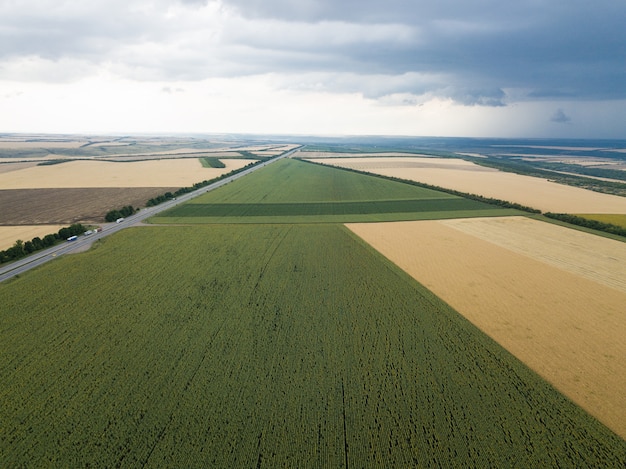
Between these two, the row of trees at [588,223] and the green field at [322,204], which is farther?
the green field at [322,204]

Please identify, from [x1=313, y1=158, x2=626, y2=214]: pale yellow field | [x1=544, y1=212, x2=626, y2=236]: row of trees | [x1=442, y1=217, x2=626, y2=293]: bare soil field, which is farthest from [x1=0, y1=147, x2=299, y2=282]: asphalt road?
[x1=313, y1=158, x2=626, y2=214]: pale yellow field

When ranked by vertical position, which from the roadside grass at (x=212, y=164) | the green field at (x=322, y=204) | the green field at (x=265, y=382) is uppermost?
the roadside grass at (x=212, y=164)

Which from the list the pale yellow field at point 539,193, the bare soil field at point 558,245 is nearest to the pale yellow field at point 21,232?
the bare soil field at point 558,245

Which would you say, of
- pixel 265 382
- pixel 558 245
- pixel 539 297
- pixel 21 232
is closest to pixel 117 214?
pixel 21 232

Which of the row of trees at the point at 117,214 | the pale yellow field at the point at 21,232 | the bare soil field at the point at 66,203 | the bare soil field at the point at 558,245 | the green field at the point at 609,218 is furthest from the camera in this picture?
the bare soil field at the point at 66,203

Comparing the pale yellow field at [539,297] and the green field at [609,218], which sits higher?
the green field at [609,218]

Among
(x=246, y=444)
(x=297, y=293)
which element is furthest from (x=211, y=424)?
(x=297, y=293)

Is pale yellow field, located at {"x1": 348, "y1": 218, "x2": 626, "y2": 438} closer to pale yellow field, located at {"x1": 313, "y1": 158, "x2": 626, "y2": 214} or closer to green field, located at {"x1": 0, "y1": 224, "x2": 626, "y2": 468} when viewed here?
green field, located at {"x1": 0, "y1": 224, "x2": 626, "y2": 468}

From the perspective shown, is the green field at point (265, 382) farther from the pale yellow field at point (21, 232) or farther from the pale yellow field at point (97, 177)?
the pale yellow field at point (97, 177)
